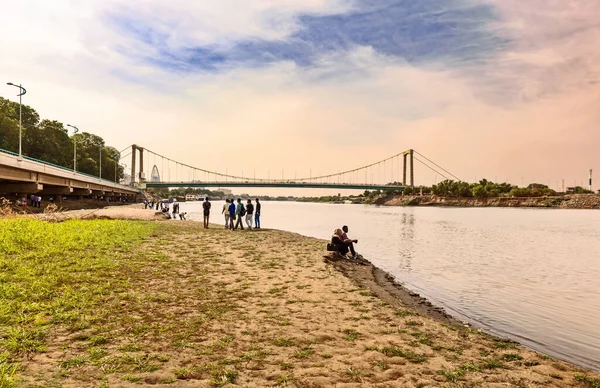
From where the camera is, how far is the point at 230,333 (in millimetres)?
6570

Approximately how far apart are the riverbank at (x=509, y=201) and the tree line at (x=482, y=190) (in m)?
3.11

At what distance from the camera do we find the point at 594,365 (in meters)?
6.87

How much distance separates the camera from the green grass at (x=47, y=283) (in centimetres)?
568

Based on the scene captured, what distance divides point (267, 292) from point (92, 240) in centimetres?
984

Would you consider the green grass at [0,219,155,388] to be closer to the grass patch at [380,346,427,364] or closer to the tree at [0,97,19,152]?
the grass patch at [380,346,427,364]

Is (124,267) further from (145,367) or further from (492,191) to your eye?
(492,191)

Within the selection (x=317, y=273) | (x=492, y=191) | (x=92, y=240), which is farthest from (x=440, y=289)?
(x=492, y=191)

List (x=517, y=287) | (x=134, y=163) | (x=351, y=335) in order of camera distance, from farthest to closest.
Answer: (x=134, y=163)
(x=517, y=287)
(x=351, y=335)

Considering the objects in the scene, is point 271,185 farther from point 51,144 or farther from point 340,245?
point 340,245

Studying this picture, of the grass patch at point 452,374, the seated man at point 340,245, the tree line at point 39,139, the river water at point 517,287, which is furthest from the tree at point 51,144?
the grass patch at point 452,374

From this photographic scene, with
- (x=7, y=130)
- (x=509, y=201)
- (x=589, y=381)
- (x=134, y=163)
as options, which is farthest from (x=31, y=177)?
(x=509, y=201)

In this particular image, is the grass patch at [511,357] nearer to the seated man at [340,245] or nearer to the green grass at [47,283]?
the green grass at [47,283]

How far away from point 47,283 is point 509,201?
158m

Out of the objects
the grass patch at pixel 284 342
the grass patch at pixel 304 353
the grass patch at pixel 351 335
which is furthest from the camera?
the grass patch at pixel 351 335
